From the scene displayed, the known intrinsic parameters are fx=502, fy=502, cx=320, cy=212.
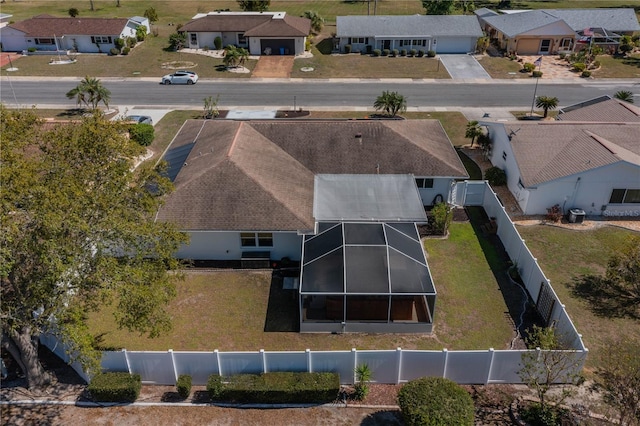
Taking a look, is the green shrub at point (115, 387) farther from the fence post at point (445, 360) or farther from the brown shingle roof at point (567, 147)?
the brown shingle roof at point (567, 147)

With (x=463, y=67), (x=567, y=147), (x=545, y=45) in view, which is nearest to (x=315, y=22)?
(x=463, y=67)

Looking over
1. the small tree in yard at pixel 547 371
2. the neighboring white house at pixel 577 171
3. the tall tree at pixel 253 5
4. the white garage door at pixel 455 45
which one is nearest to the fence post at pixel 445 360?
the small tree in yard at pixel 547 371

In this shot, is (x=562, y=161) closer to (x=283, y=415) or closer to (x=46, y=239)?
(x=283, y=415)

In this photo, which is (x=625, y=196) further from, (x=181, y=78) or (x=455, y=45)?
(x=181, y=78)

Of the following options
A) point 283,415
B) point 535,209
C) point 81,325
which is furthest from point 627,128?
point 81,325

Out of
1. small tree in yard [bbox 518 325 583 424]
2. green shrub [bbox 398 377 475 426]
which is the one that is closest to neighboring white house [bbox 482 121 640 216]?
small tree in yard [bbox 518 325 583 424]

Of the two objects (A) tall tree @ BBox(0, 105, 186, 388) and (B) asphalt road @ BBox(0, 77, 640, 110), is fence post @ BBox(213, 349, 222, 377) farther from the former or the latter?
(B) asphalt road @ BBox(0, 77, 640, 110)
